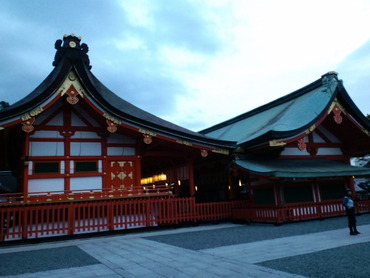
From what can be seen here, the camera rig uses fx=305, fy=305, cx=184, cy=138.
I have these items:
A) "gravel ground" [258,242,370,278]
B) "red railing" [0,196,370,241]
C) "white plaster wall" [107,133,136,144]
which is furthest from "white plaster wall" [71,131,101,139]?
"gravel ground" [258,242,370,278]

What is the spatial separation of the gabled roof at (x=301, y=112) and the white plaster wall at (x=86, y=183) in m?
7.01

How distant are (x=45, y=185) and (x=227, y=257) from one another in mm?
9184

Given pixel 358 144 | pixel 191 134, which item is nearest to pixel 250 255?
pixel 191 134

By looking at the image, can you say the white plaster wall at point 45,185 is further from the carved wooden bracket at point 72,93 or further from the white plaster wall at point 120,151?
the carved wooden bracket at point 72,93

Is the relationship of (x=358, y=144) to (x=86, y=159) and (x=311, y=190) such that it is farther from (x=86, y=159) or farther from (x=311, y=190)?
(x=86, y=159)

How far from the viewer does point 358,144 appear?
16688mm

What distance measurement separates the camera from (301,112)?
1554cm

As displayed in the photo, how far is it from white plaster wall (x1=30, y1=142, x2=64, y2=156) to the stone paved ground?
4285 millimetres

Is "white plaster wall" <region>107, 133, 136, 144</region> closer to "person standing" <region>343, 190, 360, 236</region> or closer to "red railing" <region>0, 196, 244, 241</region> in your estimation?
"red railing" <region>0, 196, 244, 241</region>

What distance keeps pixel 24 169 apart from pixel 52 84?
3715mm

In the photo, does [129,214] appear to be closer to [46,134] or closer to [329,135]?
[46,134]

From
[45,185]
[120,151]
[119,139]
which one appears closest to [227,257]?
[120,151]

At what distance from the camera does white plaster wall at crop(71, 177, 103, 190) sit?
1334cm

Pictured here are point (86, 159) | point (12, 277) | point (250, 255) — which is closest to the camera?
point (12, 277)
